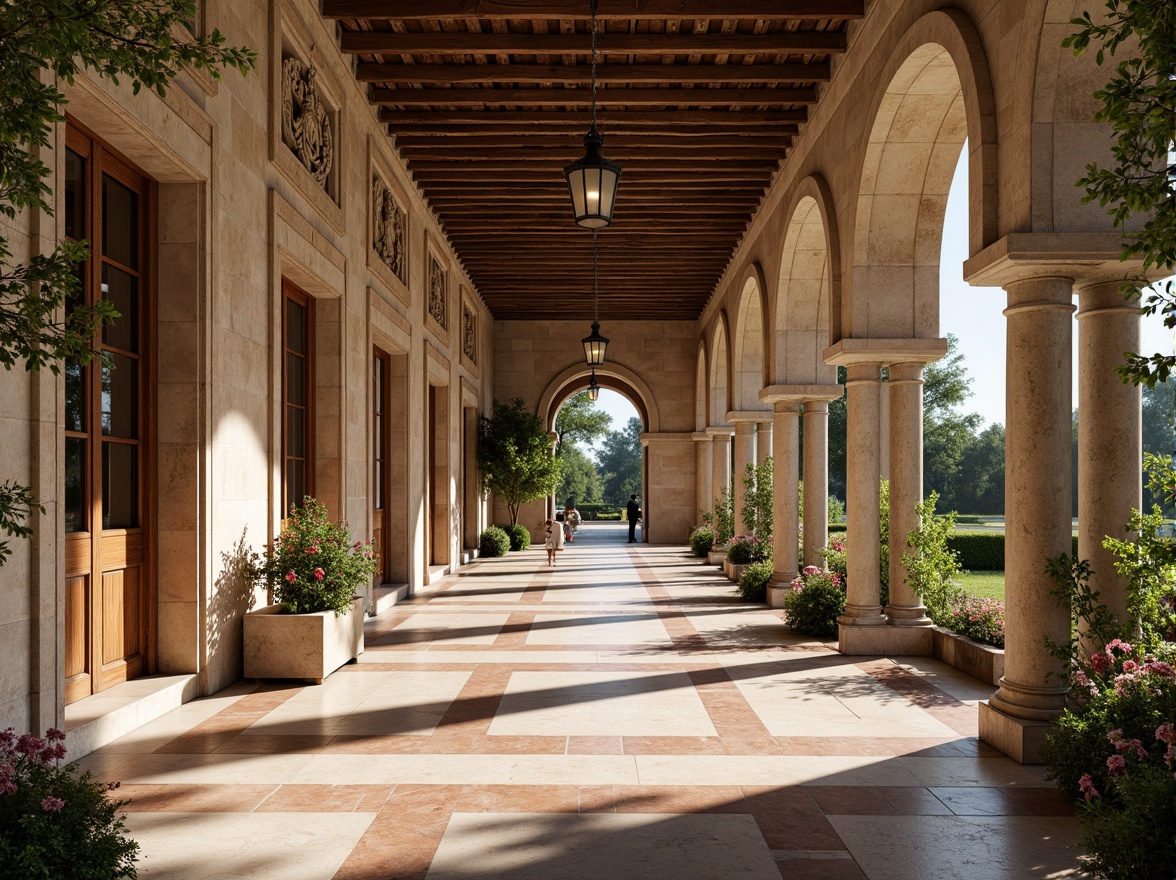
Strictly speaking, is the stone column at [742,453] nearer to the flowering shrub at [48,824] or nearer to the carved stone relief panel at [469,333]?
the carved stone relief panel at [469,333]

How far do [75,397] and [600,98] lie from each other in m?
6.68

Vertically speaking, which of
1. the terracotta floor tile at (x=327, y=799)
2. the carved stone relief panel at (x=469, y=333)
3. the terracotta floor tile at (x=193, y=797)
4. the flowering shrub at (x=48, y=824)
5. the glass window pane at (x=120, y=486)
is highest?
the carved stone relief panel at (x=469, y=333)

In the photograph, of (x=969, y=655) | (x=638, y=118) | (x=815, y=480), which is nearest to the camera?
(x=969, y=655)

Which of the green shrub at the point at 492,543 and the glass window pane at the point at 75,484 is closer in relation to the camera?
the glass window pane at the point at 75,484

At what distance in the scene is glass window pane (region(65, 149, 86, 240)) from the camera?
18.5ft

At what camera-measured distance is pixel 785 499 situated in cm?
1287

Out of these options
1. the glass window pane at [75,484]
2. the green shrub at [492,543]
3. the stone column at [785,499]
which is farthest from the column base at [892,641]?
the green shrub at [492,543]

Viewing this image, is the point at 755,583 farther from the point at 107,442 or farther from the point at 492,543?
the point at 492,543

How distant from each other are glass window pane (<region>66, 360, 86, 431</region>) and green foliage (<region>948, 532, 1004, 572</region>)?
2007 centimetres

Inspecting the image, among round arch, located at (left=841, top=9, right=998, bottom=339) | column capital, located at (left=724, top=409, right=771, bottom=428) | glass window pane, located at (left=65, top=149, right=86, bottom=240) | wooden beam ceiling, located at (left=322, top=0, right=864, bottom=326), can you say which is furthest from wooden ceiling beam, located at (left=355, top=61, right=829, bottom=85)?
column capital, located at (left=724, top=409, right=771, bottom=428)

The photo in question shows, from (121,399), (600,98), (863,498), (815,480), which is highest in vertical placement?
(600,98)

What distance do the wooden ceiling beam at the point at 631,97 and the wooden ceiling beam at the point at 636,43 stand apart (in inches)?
44.0

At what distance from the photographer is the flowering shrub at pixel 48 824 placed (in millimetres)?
2900

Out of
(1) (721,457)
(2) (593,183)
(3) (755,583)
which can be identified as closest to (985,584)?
(1) (721,457)
